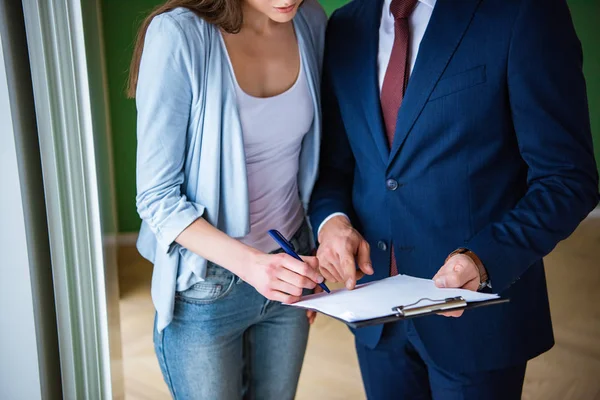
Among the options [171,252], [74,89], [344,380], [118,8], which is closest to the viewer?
[74,89]

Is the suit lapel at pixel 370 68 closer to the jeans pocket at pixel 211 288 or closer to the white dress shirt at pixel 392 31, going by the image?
the white dress shirt at pixel 392 31

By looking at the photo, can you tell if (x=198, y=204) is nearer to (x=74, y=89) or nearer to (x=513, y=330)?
(x=74, y=89)

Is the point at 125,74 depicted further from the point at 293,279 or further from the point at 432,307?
the point at 432,307

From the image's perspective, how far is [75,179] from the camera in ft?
3.53

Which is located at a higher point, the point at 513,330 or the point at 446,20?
the point at 446,20

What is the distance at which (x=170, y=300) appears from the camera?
1172mm

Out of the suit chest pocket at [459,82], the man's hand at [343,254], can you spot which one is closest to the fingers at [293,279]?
the man's hand at [343,254]

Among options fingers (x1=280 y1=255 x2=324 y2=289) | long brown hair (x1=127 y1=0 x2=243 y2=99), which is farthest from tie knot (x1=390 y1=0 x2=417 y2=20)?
fingers (x1=280 y1=255 x2=324 y2=289)

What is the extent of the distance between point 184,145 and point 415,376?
65 cm

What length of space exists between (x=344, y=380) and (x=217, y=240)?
1.70 metres

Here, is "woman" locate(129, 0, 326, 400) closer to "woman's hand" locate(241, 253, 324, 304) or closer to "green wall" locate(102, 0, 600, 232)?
"woman's hand" locate(241, 253, 324, 304)

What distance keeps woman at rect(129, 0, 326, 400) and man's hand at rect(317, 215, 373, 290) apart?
0.19ft

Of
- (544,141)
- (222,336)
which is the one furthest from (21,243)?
(544,141)

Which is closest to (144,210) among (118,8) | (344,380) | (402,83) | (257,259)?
(257,259)
